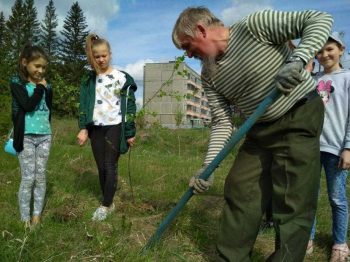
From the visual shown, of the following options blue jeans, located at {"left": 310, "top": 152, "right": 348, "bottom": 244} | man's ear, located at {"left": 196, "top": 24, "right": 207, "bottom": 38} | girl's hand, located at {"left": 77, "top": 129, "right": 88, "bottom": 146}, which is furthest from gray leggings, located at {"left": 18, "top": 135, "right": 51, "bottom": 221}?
blue jeans, located at {"left": 310, "top": 152, "right": 348, "bottom": 244}

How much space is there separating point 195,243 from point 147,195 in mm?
1487

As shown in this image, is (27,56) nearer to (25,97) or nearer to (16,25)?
(25,97)

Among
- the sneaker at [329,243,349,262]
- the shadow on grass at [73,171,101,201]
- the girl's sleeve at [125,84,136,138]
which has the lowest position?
the sneaker at [329,243,349,262]

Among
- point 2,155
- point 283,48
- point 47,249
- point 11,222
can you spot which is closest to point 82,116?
point 11,222

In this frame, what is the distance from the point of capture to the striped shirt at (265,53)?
2.42 meters

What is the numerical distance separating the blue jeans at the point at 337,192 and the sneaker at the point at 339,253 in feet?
0.12

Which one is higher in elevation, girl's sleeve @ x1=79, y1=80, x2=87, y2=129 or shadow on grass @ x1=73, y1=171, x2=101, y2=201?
girl's sleeve @ x1=79, y1=80, x2=87, y2=129

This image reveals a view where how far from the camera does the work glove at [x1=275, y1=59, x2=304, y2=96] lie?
2289 millimetres

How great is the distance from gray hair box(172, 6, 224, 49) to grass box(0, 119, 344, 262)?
1.31 meters

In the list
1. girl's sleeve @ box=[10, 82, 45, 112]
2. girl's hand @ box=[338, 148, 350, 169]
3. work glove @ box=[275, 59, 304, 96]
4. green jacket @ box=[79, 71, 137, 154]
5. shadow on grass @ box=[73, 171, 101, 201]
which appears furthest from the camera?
shadow on grass @ box=[73, 171, 101, 201]

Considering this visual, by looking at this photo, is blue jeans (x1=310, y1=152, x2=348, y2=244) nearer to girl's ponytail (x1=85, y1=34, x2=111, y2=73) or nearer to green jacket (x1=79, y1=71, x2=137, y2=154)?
green jacket (x1=79, y1=71, x2=137, y2=154)

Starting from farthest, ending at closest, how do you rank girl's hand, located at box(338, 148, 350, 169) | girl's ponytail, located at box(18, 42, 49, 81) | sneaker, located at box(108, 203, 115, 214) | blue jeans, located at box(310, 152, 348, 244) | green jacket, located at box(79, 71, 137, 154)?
green jacket, located at box(79, 71, 137, 154)
sneaker, located at box(108, 203, 115, 214)
girl's ponytail, located at box(18, 42, 49, 81)
blue jeans, located at box(310, 152, 348, 244)
girl's hand, located at box(338, 148, 350, 169)

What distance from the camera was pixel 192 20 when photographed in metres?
2.58

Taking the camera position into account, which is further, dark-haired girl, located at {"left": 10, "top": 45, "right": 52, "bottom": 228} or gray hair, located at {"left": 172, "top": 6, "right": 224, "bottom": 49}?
dark-haired girl, located at {"left": 10, "top": 45, "right": 52, "bottom": 228}
